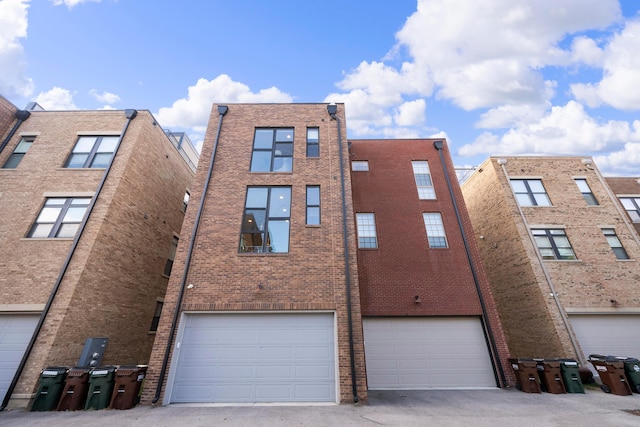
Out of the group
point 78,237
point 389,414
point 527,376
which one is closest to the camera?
point 389,414

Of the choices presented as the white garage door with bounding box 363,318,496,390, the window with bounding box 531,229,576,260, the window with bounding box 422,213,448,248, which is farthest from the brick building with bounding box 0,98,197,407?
the window with bounding box 531,229,576,260

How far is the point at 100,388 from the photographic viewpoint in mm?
6781

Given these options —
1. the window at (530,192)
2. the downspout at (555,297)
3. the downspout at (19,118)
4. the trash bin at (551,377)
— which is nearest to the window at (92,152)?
the downspout at (19,118)

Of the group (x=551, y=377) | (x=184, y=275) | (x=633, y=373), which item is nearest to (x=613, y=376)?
(x=633, y=373)

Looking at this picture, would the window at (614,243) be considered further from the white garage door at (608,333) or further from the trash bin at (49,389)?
the trash bin at (49,389)

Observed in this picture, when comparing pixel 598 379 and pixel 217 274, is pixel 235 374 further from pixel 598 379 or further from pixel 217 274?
pixel 598 379

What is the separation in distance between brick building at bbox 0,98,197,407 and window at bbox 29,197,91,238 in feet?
0.12

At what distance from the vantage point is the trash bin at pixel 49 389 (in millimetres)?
6664

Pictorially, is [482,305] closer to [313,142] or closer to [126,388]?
[313,142]

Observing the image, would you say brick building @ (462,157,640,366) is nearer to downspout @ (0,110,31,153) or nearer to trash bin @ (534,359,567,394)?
trash bin @ (534,359,567,394)

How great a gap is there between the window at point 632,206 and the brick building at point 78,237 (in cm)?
2427

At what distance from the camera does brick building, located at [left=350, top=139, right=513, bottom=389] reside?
955cm

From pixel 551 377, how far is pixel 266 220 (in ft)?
34.2

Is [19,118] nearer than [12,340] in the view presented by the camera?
No
